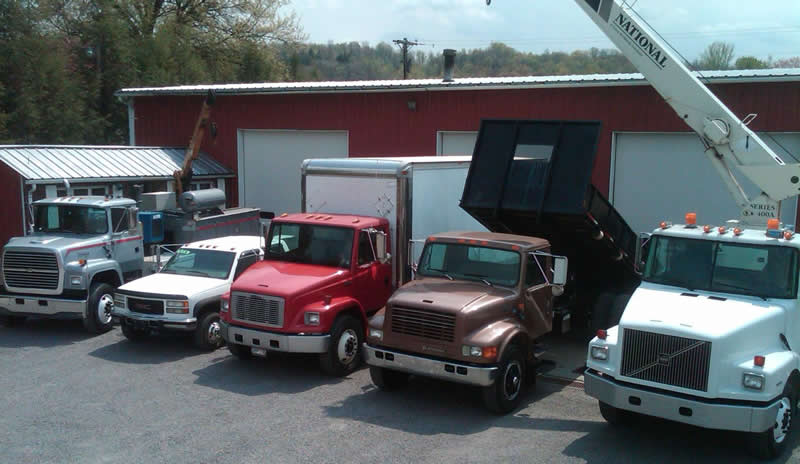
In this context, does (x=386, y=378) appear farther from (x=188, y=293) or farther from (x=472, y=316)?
(x=188, y=293)

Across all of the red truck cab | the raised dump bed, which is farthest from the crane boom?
the red truck cab

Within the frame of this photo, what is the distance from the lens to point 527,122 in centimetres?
1123

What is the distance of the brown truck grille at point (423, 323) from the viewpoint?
899 centimetres

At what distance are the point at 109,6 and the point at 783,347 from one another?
3615cm

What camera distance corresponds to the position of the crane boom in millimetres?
10844

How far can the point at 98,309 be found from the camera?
43.1 ft

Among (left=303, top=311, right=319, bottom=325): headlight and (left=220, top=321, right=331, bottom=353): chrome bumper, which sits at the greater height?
(left=303, top=311, right=319, bottom=325): headlight

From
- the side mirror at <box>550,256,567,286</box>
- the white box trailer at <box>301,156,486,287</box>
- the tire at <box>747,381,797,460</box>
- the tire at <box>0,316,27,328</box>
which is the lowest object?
the tire at <box>0,316,27,328</box>

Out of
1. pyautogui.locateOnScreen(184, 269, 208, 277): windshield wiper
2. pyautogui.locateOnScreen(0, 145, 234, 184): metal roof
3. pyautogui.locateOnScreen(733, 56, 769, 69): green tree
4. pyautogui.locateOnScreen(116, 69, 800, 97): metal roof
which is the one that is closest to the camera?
pyautogui.locateOnScreen(184, 269, 208, 277): windshield wiper

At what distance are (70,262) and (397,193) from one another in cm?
626

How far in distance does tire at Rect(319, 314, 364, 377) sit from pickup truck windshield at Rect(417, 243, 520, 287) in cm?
149

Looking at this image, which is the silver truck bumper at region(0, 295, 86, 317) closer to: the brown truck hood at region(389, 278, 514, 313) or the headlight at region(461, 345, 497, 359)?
the brown truck hood at region(389, 278, 514, 313)

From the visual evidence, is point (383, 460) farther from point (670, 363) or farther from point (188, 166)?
point (188, 166)

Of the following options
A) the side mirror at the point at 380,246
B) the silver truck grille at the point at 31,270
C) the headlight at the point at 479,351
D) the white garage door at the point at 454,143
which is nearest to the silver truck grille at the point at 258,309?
the side mirror at the point at 380,246
